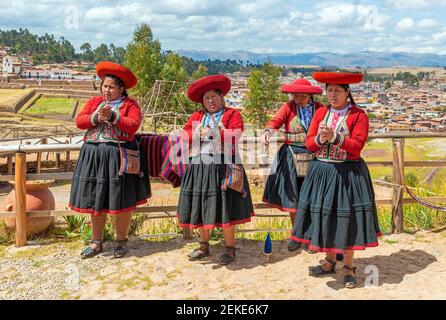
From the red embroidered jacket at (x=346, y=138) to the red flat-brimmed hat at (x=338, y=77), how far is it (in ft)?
0.74

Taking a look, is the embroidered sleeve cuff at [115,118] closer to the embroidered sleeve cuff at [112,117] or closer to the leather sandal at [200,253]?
the embroidered sleeve cuff at [112,117]

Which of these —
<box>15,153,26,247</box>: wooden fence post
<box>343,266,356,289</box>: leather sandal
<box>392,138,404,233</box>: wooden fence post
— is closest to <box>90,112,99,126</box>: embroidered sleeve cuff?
<box>15,153,26,247</box>: wooden fence post

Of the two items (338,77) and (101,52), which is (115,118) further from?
(101,52)

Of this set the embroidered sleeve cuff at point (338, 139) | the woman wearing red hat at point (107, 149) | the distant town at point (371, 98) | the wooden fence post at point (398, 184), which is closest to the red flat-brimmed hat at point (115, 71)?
the woman wearing red hat at point (107, 149)

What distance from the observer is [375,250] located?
473cm

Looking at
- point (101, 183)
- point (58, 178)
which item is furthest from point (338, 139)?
point (58, 178)

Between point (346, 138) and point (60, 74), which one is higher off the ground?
point (60, 74)

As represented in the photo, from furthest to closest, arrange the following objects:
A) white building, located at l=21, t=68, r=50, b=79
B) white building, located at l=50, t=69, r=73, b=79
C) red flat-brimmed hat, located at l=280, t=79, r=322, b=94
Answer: white building, located at l=50, t=69, r=73, b=79 < white building, located at l=21, t=68, r=50, b=79 < red flat-brimmed hat, located at l=280, t=79, r=322, b=94

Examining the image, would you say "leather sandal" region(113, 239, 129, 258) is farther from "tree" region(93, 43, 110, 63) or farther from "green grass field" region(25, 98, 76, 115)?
"tree" region(93, 43, 110, 63)

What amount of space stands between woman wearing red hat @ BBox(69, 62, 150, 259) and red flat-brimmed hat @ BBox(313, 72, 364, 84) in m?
1.56

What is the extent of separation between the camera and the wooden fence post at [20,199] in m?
4.68

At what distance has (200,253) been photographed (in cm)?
436

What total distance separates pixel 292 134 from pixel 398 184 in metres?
1.50

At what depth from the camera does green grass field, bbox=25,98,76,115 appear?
50.8 meters
